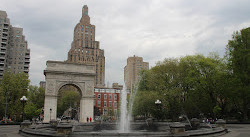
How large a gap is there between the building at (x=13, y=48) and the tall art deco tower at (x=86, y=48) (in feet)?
81.6

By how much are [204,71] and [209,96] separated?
16.9 ft

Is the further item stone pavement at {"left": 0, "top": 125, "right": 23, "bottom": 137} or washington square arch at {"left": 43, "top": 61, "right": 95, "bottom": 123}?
washington square arch at {"left": 43, "top": 61, "right": 95, "bottom": 123}

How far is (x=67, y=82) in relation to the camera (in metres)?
33.1

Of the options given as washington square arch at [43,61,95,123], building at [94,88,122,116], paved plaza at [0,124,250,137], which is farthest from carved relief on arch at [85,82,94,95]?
building at [94,88,122,116]

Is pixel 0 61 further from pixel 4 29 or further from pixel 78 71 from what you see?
pixel 78 71

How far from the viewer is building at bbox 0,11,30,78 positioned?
230ft

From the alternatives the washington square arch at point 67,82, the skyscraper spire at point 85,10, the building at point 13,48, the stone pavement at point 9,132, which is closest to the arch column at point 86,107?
the washington square arch at point 67,82

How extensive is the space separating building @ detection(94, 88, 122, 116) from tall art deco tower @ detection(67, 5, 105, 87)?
112 ft

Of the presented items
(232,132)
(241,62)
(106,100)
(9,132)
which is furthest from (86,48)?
(232,132)

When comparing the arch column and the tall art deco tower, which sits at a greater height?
the tall art deco tower

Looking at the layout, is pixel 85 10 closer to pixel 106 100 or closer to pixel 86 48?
pixel 86 48

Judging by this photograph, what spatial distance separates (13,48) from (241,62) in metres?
77.2

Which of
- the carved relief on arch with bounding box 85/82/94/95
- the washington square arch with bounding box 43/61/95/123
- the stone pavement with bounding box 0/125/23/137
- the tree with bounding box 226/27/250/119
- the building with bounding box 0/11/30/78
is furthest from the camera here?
the building with bounding box 0/11/30/78

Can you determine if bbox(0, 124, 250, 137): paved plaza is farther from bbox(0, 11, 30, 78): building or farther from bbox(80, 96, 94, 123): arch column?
bbox(0, 11, 30, 78): building
